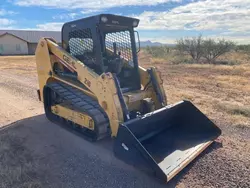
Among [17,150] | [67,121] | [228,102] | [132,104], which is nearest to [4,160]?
[17,150]

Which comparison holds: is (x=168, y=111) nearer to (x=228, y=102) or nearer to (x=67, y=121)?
(x=67, y=121)

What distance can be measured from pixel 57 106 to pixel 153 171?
2.98 meters

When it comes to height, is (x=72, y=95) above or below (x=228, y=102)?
above

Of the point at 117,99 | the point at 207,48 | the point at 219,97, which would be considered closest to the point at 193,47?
the point at 207,48

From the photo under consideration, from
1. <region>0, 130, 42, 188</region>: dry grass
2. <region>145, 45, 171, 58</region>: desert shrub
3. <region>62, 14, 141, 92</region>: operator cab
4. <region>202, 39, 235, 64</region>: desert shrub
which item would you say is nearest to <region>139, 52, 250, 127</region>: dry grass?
<region>62, 14, 141, 92</region>: operator cab

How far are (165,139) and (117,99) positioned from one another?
1219 mm

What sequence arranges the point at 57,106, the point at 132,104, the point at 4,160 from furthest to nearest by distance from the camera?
the point at 57,106 < the point at 132,104 < the point at 4,160

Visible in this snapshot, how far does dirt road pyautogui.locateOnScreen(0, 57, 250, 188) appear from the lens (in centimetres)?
367

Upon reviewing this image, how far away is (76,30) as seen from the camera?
5305mm

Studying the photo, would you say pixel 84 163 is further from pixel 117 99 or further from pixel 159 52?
pixel 159 52

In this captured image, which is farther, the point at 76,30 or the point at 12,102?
the point at 12,102

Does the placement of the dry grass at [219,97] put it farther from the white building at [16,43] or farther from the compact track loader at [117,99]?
the white building at [16,43]

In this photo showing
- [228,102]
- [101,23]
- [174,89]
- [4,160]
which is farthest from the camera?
[174,89]

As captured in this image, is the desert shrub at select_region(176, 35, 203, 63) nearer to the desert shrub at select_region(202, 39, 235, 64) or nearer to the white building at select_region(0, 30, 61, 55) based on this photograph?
the desert shrub at select_region(202, 39, 235, 64)
